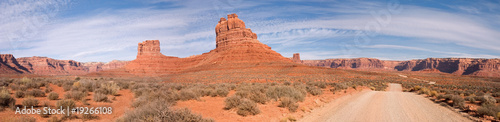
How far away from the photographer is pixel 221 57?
273 ft

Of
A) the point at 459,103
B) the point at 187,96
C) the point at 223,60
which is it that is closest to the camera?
the point at 459,103

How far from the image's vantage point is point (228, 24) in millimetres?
107812

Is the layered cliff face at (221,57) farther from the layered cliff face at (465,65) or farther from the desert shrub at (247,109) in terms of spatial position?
the layered cliff face at (465,65)

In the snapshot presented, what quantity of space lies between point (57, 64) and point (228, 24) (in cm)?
16193

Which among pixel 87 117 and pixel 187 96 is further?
pixel 187 96

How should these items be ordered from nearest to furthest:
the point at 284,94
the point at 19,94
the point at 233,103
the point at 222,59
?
1. the point at 233,103
2. the point at 19,94
3. the point at 284,94
4. the point at 222,59

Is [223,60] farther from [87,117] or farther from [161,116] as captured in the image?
[161,116]

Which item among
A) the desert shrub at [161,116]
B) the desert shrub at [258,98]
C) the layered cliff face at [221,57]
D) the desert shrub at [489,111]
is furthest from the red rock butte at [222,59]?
the desert shrub at [161,116]

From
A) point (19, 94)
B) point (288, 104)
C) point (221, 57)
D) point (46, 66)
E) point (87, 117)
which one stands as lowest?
point (46, 66)

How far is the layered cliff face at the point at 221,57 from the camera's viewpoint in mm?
76688

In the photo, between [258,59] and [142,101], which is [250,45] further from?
[142,101]

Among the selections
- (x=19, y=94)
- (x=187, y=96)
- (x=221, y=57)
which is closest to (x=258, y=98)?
(x=187, y=96)

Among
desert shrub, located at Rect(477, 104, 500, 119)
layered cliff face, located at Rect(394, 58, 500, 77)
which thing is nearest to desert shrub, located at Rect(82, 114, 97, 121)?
desert shrub, located at Rect(477, 104, 500, 119)

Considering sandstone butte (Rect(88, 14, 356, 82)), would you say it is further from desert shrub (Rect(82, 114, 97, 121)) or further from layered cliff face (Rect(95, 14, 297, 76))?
desert shrub (Rect(82, 114, 97, 121))
